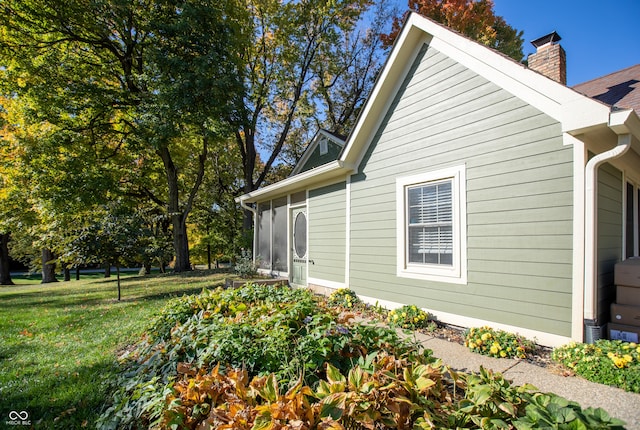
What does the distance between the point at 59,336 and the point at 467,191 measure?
7483 mm

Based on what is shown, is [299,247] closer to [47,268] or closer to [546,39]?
[546,39]

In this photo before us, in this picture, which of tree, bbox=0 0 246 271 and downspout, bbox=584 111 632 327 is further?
tree, bbox=0 0 246 271

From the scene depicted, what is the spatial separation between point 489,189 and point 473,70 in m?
1.87

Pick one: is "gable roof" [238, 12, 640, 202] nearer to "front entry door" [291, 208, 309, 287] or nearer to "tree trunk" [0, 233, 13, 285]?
"front entry door" [291, 208, 309, 287]

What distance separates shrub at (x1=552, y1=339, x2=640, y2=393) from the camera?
2812 mm

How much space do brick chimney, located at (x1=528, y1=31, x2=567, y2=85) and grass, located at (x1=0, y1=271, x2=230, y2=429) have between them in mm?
8550

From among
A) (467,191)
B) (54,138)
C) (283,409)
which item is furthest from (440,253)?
(54,138)

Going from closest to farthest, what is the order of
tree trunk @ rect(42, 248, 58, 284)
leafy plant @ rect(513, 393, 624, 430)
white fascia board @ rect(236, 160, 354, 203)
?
1. leafy plant @ rect(513, 393, 624, 430)
2. white fascia board @ rect(236, 160, 354, 203)
3. tree trunk @ rect(42, 248, 58, 284)

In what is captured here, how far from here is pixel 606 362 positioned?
9.72ft

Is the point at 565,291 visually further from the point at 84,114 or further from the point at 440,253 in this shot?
the point at 84,114

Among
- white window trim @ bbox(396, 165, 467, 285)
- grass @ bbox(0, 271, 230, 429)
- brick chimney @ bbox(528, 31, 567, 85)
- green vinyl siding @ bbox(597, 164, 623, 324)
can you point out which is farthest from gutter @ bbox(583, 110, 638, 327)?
grass @ bbox(0, 271, 230, 429)

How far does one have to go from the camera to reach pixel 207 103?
11.8 m

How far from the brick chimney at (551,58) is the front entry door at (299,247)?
6.20m

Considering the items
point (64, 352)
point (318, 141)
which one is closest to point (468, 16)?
point (318, 141)
